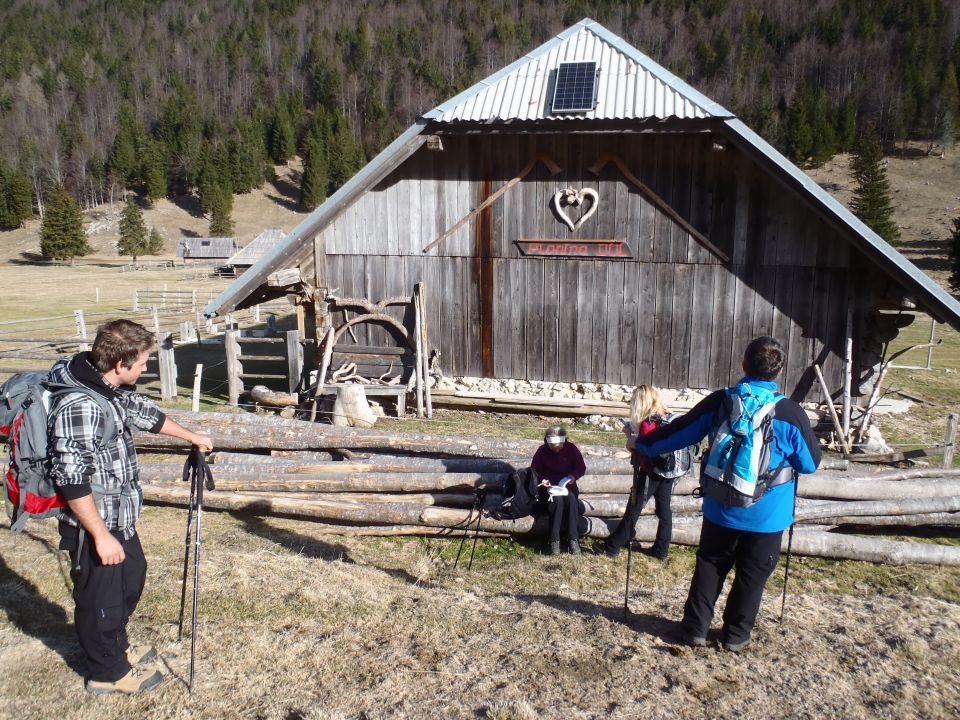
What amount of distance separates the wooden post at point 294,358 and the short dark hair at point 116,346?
33.2ft

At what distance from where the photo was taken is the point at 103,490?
4.09 m

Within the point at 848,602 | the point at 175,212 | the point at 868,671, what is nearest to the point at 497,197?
the point at 848,602

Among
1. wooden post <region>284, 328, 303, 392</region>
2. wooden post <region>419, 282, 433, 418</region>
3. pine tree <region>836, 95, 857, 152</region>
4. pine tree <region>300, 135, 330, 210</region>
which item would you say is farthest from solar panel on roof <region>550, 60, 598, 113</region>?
pine tree <region>836, 95, 857, 152</region>

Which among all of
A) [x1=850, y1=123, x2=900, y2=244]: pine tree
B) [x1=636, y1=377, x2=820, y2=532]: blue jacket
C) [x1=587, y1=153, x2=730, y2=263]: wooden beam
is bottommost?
[x1=636, y1=377, x2=820, y2=532]: blue jacket

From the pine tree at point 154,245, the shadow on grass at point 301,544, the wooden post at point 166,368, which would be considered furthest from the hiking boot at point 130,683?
the pine tree at point 154,245

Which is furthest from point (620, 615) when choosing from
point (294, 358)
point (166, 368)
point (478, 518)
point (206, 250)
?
point (206, 250)

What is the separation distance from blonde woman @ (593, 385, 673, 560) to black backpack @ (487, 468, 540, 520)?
800 millimetres

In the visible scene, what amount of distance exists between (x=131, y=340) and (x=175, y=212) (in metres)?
96.8

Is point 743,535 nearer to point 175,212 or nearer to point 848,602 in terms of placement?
point 848,602

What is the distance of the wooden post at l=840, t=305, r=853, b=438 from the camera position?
12.0m

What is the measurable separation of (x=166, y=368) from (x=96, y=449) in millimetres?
11992

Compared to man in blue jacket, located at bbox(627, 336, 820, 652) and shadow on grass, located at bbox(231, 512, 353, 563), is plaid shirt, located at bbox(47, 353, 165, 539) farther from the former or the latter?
man in blue jacket, located at bbox(627, 336, 820, 652)

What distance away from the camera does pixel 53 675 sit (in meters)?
4.62

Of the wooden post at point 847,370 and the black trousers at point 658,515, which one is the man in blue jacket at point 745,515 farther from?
the wooden post at point 847,370
